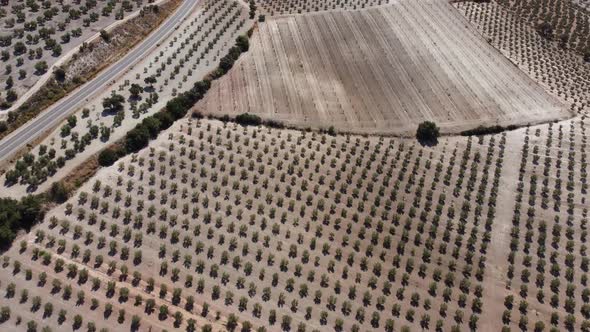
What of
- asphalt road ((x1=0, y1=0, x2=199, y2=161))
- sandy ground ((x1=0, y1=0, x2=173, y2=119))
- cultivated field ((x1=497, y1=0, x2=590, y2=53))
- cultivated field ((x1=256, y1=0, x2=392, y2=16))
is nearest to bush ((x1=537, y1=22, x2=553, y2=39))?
cultivated field ((x1=497, y1=0, x2=590, y2=53))

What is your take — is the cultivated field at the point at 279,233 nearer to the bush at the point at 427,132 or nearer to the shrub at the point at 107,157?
the shrub at the point at 107,157

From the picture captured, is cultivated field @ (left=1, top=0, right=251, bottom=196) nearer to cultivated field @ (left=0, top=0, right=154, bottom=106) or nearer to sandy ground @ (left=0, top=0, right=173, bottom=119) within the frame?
sandy ground @ (left=0, top=0, right=173, bottom=119)

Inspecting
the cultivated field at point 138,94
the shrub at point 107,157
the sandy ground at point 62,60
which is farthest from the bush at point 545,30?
the shrub at point 107,157

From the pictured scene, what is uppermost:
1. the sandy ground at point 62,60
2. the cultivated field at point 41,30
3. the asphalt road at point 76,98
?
the cultivated field at point 41,30

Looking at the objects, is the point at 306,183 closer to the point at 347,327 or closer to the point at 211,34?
the point at 347,327

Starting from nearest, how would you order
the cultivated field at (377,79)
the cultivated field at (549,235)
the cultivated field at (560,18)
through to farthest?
the cultivated field at (549,235), the cultivated field at (377,79), the cultivated field at (560,18)

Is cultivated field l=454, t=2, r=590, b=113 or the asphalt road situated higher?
the asphalt road

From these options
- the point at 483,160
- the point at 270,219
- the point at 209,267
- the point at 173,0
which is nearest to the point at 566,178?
the point at 483,160
